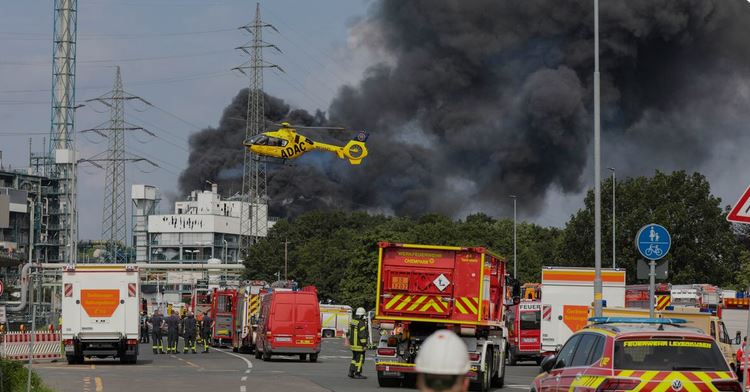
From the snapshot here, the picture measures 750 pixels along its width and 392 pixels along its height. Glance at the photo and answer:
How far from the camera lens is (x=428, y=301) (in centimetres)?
2772

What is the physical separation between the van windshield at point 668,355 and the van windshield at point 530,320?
1275 inches

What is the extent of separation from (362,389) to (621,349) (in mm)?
13982

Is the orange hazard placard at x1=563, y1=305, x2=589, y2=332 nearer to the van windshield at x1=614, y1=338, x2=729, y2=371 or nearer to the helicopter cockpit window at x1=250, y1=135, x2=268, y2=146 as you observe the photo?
the van windshield at x1=614, y1=338, x2=729, y2=371

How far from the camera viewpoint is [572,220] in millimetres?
93500

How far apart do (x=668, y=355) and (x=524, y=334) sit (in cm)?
3258

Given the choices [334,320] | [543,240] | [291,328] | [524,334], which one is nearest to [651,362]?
[291,328]

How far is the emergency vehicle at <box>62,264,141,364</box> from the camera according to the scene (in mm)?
37188

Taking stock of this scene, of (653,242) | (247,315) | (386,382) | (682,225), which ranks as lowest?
(386,382)

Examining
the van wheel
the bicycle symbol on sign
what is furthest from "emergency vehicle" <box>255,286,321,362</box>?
the bicycle symbol on sign

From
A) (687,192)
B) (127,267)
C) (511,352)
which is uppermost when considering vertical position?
(687,192)

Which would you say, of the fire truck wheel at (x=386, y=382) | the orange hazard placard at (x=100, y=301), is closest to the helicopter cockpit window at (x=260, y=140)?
the orange hazard placard at (x=100, y=301)

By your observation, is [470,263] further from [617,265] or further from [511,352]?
[617,265]

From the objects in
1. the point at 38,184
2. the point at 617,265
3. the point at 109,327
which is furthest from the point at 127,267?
the point at 38,184

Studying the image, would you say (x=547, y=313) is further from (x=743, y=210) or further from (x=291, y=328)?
(x=743, y=210)
